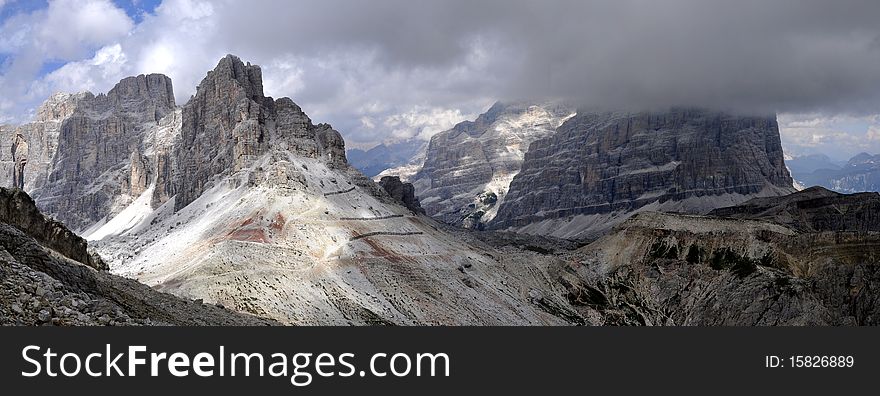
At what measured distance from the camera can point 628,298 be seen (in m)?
162

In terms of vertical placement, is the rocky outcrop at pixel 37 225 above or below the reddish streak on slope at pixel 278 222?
below

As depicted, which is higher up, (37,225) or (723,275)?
(37,225)

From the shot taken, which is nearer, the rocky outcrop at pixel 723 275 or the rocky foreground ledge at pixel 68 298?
the rocky foreground ledge at pixel 68 298

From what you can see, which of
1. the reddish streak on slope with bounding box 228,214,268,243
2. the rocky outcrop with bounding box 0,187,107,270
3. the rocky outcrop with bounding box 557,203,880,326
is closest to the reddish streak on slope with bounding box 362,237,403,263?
the reddish streak on slope with bounding box 228,214,268,243

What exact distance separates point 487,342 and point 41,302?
22621mm

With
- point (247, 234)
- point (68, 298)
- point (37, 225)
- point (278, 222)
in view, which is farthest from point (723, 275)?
point (68, 298)

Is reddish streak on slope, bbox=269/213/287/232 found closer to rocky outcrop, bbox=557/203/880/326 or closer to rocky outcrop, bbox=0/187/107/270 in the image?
rocky outcrop, bbox=0/187/107/270

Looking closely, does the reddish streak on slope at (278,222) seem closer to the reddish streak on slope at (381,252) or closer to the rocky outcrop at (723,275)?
the reddish streak on slope at (381,252)

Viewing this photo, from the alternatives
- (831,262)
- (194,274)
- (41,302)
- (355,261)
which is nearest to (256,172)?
(355,261)

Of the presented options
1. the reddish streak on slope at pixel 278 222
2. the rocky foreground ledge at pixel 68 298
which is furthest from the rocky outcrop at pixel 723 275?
the rocky foreground ledge at pixel 68 298

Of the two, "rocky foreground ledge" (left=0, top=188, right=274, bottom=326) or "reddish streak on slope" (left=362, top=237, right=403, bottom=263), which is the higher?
"reddish streak on slope" (left=362, top=237, right=403, bottom=263)

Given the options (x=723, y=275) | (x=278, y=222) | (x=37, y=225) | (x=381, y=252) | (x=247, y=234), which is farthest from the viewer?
(x=723, y=275)

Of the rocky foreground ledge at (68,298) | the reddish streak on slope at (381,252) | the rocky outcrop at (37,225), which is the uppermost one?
the reddish streak on slope at (381,252)

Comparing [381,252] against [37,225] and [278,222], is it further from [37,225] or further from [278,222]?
[37,225]
